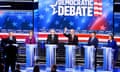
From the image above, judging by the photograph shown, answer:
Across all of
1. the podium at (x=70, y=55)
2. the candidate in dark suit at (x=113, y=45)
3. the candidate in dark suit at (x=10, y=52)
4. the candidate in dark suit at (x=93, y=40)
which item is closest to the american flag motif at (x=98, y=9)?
the candidate in dark suit at (x=93, y=40)

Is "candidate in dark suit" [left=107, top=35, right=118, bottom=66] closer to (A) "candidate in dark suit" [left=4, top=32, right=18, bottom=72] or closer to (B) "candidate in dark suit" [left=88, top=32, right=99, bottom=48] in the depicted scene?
(B) "candidate in dark suit" [left=88, top=32, right=99, bottom=48]

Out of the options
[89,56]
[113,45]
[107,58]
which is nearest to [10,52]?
[89,56]

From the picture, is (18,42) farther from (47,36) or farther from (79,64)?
(79,64)

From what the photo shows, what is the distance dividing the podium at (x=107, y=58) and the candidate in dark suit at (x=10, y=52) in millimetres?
1660

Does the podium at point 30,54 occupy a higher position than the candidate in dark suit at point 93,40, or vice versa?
the candidate in dark suit at point 93,40

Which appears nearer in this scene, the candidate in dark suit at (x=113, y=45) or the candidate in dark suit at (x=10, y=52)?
the candidate in dark suit at (x=113, y=45)

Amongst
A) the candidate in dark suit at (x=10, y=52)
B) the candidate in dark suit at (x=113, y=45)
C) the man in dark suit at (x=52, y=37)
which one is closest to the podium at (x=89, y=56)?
the candidate in dark suit at (x=113, y=45)

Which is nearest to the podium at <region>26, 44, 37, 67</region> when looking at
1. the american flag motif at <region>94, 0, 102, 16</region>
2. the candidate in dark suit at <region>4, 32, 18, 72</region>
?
the candidate in dark suit at <region>4, 32, 18, 72</region>

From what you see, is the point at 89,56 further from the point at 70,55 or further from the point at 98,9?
the point at 98,9

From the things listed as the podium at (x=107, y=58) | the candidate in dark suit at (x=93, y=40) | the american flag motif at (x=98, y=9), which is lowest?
the podium at (x=107, y=58)

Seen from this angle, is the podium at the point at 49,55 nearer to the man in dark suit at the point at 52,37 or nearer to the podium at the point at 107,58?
the man in dark suit at the point at 52,37

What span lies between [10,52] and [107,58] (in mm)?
1821

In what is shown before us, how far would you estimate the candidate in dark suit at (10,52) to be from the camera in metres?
5.44

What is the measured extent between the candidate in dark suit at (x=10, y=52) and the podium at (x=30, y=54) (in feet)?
0.75
